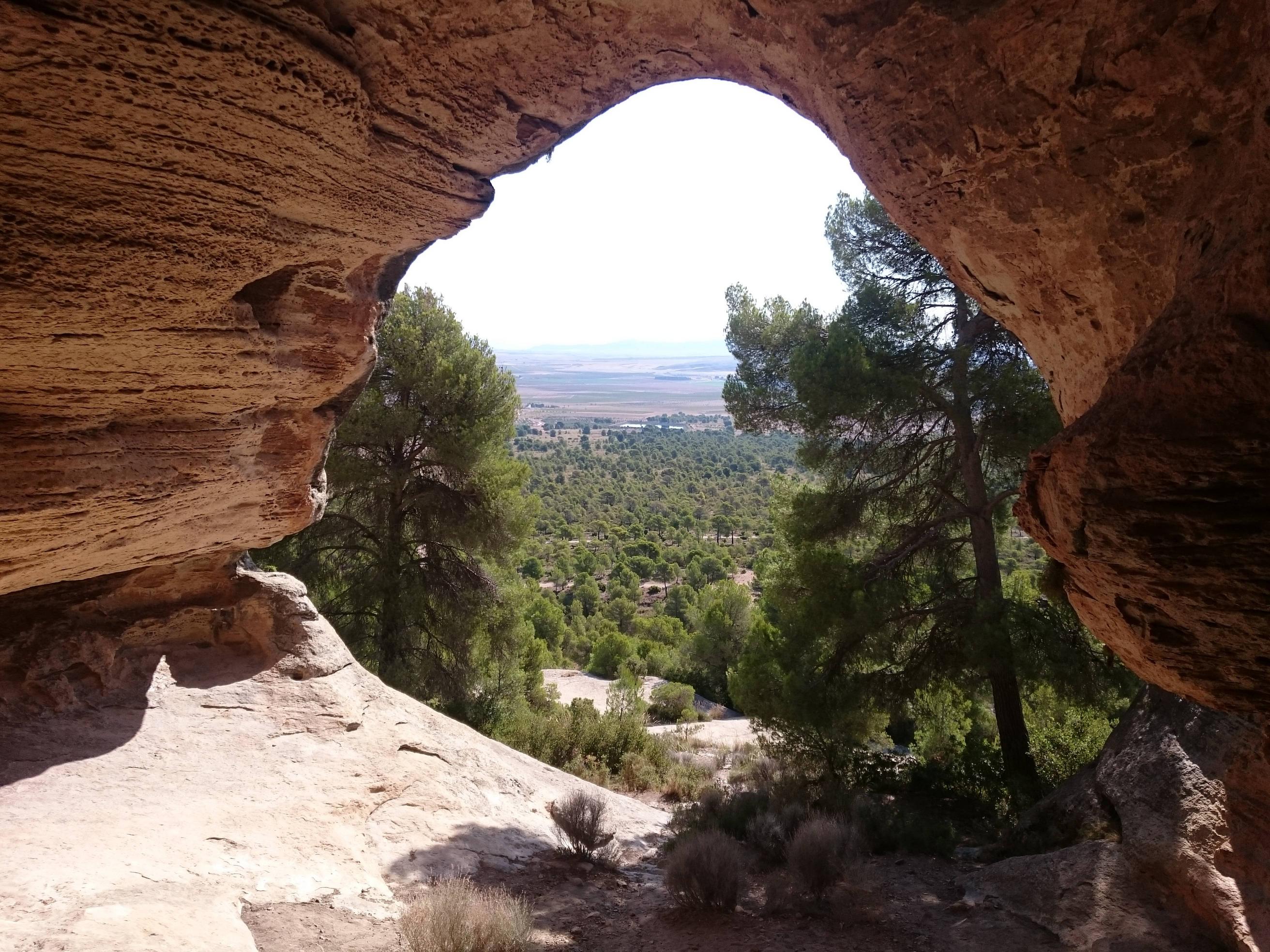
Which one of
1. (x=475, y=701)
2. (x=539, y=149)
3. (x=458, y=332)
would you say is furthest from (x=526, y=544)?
(x=539, y=149)

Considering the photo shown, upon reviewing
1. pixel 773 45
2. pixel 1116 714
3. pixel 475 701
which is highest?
pixel 773 45

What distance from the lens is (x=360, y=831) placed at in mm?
6406

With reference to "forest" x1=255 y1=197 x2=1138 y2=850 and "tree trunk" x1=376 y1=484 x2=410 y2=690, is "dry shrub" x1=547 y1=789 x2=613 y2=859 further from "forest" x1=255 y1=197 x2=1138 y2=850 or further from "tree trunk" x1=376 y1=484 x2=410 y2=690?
"tree trunk" x1=376 y1=484 x2=410 y2=690

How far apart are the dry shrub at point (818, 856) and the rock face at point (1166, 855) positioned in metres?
1.12

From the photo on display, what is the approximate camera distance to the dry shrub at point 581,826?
7.27m

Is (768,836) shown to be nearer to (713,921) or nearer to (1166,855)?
(713,921)

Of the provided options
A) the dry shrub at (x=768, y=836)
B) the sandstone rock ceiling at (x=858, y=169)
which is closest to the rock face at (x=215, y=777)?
the dry shrub at (x=768, y=836)

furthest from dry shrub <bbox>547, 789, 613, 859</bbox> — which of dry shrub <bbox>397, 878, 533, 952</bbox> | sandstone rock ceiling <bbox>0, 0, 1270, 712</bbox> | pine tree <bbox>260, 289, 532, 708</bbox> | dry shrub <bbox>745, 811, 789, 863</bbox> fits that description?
sandstone rock ceiling <bbox>0, 0, 1270, 712</bbox>

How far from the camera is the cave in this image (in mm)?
2438

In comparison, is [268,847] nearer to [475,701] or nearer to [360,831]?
[360,831]

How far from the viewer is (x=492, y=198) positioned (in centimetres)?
424

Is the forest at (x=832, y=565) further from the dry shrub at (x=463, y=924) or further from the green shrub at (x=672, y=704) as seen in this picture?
the dry shrub at (x=463, y=924)

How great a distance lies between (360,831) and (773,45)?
21.9ft

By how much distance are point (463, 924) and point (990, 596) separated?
7.00 metres
